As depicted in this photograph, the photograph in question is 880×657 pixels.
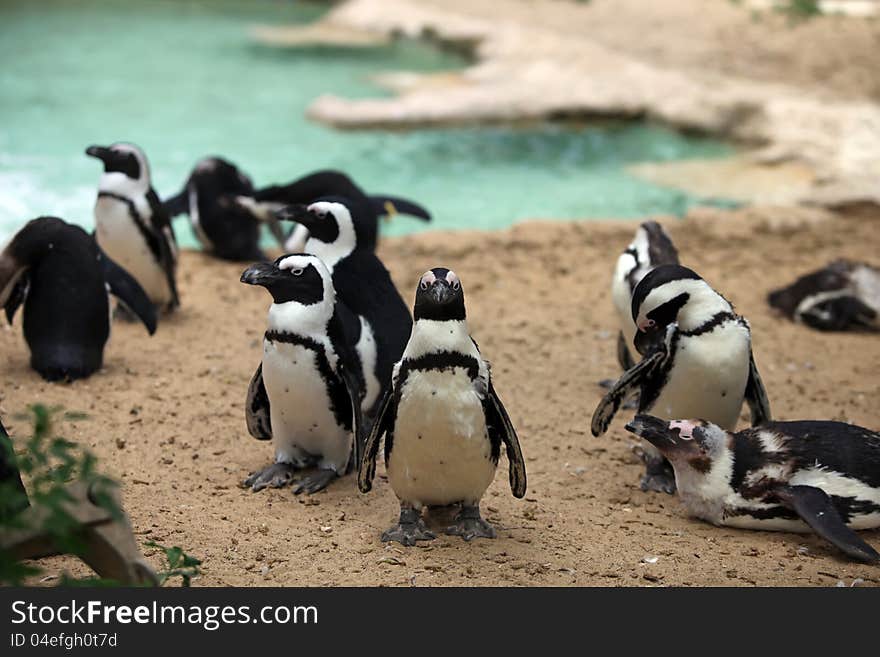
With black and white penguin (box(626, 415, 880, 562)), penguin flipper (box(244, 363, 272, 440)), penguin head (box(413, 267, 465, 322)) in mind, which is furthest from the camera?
penguin flipper (box(244, 363, 272, 440))

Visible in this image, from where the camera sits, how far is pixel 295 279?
169 inches

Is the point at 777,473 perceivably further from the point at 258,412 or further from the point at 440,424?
the point at 258,412

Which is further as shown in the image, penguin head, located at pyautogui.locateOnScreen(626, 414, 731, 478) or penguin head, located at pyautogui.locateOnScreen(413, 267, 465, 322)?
penguin head, located at pyautogui.locateOnScreen(626, 414, 731, 478)

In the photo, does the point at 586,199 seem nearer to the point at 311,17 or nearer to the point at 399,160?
the point at 399,160

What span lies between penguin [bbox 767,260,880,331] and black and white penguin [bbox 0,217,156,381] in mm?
4040

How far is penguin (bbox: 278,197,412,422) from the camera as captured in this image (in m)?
4.76

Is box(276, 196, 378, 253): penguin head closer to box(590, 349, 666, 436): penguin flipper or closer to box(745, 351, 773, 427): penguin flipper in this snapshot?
box(590, 349, 666, 436): penguin flipper

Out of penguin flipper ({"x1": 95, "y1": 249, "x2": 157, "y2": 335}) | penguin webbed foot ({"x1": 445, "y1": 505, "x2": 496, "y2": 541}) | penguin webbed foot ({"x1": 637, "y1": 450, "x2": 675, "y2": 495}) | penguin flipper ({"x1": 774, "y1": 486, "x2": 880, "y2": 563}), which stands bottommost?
penguin webbed foot ({"x1": 637, "y1": 450, "x2": 675, "y2": 495})

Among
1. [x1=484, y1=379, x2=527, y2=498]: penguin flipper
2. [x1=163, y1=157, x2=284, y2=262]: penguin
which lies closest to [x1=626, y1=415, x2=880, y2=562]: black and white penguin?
[x1=484, y1=379, x2=527, y2=498]: penguin flipper

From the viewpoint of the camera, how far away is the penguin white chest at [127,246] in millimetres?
6629

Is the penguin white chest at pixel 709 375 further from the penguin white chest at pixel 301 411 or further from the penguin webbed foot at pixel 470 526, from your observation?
the penguin white chest at pixel 301 411

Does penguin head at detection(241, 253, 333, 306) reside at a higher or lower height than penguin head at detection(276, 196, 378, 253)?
lower

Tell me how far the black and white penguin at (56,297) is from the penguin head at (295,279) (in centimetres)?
167

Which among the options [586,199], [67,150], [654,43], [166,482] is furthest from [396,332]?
[654,43]
